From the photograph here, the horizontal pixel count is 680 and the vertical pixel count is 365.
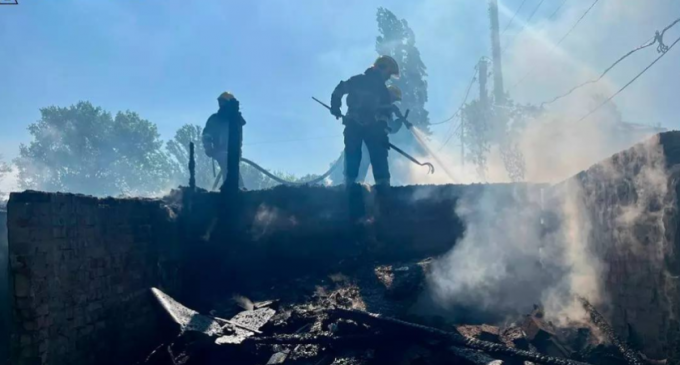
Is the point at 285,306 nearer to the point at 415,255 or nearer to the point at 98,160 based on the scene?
the point at 415,255

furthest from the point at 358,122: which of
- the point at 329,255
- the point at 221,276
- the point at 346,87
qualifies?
the point at 221,276

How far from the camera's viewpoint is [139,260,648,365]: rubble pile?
176 inches

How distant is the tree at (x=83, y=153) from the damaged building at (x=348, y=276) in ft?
132

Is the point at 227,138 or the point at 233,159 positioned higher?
the point at 227,138

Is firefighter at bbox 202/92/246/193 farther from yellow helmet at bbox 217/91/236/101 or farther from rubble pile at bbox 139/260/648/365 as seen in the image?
rubble pile at bbox 139/260/648/365

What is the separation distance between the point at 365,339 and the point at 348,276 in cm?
262

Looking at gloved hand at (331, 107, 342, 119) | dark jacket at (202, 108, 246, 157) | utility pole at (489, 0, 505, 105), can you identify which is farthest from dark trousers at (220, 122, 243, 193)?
utility pole at (489, 0, 505, 105)

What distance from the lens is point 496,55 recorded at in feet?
91.8

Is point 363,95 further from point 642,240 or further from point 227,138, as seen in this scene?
point 642,240

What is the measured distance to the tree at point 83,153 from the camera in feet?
138

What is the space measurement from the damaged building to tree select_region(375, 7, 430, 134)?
96.7 ft

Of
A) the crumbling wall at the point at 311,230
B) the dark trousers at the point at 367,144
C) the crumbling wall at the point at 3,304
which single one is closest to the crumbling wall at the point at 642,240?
the crumbling wall at the point at 311,230

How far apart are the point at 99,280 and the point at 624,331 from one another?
6.05 metres

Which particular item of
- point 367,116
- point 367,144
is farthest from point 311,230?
point 367,116
